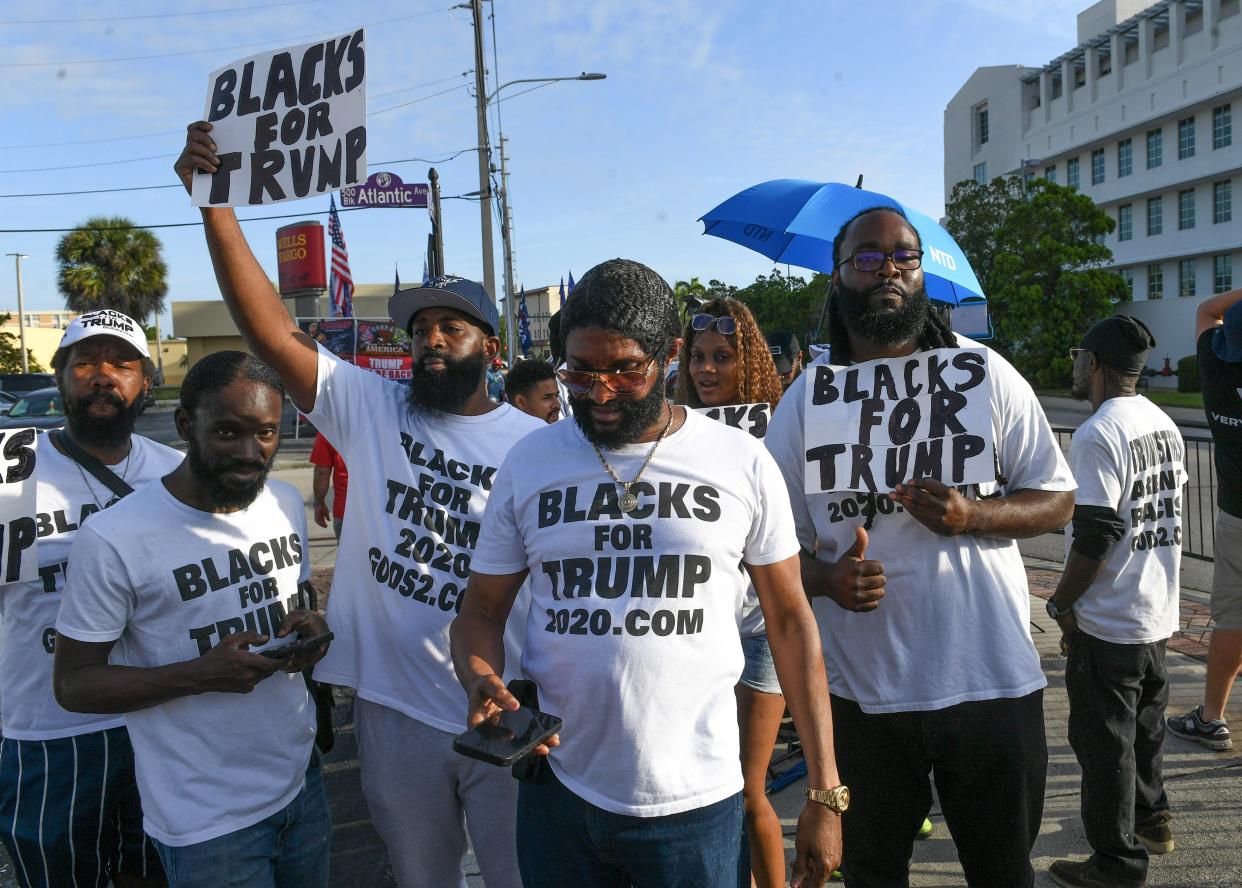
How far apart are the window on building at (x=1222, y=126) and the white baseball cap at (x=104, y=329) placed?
47.5 m

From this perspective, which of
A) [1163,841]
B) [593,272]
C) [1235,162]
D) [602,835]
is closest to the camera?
[602,835]

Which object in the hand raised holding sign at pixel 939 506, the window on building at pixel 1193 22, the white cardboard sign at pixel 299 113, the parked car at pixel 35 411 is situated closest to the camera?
the hand raised holding sign at pixel 939 506

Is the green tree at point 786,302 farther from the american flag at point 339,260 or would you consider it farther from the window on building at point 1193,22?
the american flag at point 339,260

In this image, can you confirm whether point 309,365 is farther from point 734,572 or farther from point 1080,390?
point 1080,390

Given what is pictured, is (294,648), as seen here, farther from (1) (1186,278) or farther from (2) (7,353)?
(2) (7,353)

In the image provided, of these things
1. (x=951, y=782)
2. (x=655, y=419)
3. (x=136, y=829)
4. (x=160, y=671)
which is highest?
(x=655, y=419)

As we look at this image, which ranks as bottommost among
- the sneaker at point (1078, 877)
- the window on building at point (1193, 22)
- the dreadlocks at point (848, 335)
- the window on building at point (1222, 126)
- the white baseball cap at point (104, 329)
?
the sneaker at point (1078, 877)

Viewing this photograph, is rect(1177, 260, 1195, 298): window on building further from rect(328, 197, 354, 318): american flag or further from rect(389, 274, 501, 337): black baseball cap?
rect(389, 274, 501, 337): black baseball cap

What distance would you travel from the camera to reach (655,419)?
2.23 metres

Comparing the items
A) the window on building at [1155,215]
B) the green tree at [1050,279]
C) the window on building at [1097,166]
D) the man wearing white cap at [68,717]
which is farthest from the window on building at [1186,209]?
the man wearing white cap at [68,717]

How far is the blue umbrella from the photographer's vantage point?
175 inches

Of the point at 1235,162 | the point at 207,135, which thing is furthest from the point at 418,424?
the point at 1235,162

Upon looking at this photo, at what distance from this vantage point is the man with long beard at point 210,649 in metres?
2.34

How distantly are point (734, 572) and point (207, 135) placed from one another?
2.21 metres
